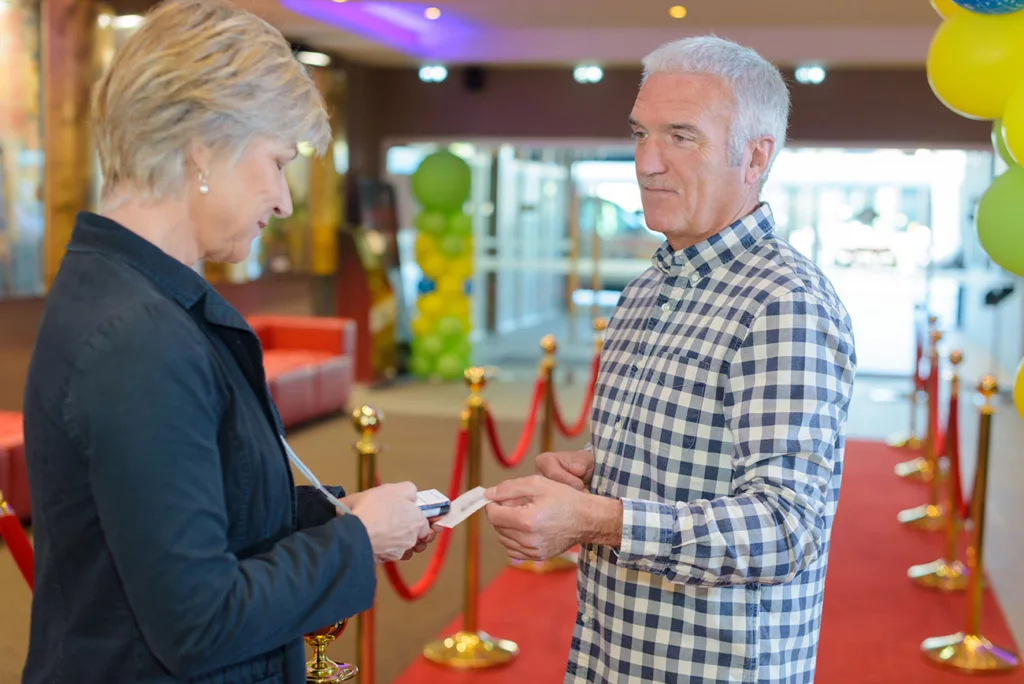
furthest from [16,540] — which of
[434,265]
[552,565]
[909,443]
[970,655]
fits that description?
[434,265]

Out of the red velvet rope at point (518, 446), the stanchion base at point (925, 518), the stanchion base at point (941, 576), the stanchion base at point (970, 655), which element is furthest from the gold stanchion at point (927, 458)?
the red velvet rope at point (518, 446)

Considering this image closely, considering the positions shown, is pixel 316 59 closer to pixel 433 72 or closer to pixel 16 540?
pixel 433 72

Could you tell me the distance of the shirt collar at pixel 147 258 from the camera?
Result: 4.28ft

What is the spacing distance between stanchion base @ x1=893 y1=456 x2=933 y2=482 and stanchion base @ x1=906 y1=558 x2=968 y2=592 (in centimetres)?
214

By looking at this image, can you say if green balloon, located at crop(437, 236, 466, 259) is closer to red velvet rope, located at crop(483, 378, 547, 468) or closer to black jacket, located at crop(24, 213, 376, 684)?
red velvet rope, located at crop(483, 378, 547, 468)

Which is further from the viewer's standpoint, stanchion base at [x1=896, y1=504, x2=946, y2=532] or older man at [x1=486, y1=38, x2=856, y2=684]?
stanchion base at [x1=896, y1=504, x2=946, y2=532]

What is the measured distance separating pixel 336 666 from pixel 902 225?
11.3m

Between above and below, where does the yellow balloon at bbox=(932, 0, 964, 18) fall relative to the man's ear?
above

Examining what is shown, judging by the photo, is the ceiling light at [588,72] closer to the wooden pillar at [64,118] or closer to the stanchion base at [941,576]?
the wooden pillar at [64,118]

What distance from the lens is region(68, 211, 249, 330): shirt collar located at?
1.31 meters

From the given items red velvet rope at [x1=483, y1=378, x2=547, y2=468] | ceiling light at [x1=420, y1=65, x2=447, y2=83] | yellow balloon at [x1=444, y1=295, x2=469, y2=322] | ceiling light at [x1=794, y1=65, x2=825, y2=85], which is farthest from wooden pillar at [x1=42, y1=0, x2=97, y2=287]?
ceiling light at [x1=794, y1=65, x2=825, y2=85]

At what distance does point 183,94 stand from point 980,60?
106 inches

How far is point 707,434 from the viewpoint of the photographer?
1.80 m

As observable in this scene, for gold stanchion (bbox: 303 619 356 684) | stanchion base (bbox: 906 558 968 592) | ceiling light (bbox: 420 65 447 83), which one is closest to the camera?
gold stanchion (bbox: 303 619 356 684)
